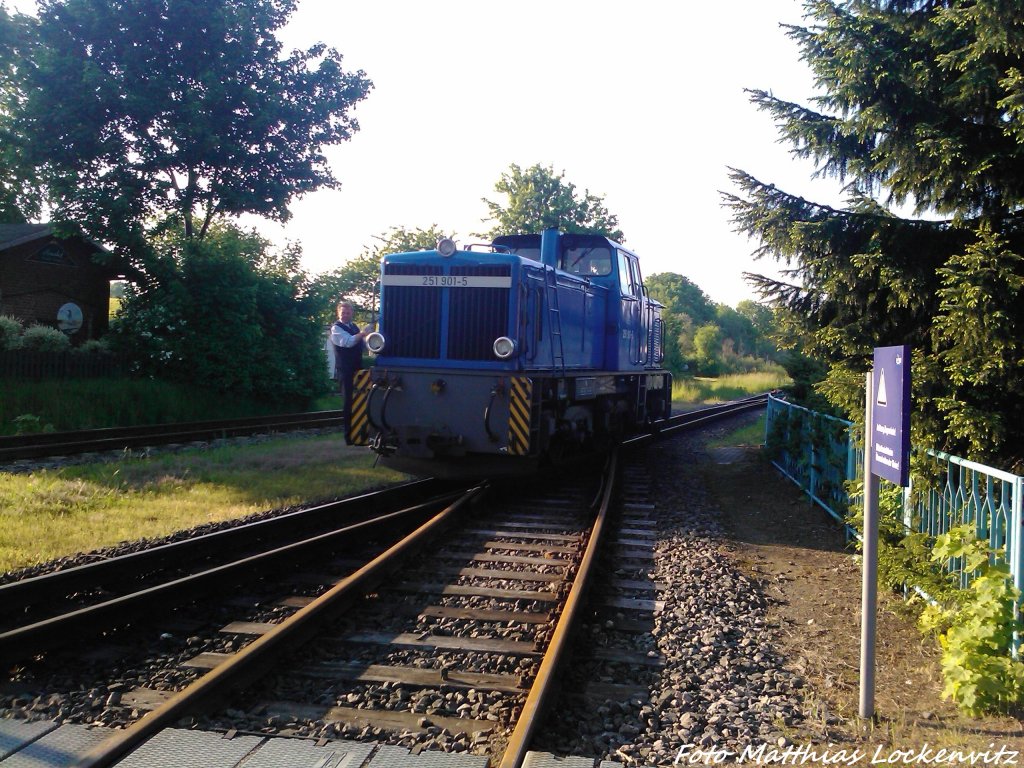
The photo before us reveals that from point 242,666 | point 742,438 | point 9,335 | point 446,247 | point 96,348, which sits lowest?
point 242,666

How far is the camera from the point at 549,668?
4223mm

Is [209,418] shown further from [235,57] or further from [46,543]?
[46,543]

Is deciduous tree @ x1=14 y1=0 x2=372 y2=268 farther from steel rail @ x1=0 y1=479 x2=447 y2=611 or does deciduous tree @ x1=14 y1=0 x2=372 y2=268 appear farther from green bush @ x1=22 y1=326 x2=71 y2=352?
steel rail @ x1=0 y1=479 x2=447 y2=611

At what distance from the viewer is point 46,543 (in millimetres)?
6992

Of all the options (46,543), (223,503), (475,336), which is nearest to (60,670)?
(46,543)

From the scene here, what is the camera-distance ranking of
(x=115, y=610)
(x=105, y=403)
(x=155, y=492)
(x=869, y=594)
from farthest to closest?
(x=105, y=403) < (x=155, y=492) < (x=115, y=610) < (x=869, y=594)

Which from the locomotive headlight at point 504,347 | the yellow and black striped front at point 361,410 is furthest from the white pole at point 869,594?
the yellow and black striped front at point 361,410

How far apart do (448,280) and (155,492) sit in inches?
169

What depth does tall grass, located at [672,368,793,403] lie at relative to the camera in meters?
37.4

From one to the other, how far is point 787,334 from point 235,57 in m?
19.9

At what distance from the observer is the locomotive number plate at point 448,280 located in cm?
941

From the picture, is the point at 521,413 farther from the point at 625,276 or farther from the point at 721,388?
the point at 721,388

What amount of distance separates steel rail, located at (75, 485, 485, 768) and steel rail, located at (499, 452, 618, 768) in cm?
145

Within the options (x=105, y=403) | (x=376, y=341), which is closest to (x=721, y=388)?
(x=105, y=403)
